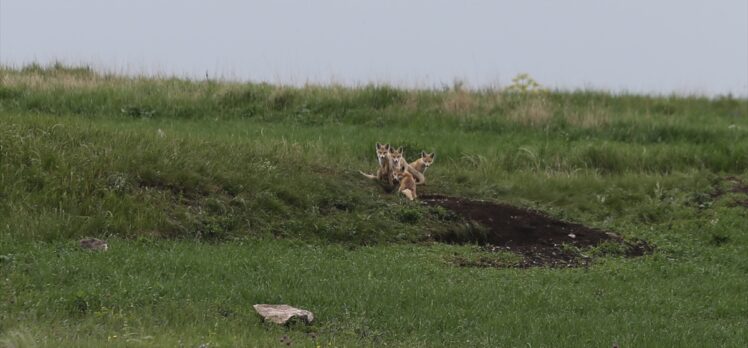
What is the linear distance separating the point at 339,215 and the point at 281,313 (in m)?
5.64

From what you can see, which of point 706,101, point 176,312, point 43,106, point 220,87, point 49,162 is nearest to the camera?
point 176,312

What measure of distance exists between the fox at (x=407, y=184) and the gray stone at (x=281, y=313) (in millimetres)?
6873

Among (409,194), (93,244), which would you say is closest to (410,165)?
(409,194)

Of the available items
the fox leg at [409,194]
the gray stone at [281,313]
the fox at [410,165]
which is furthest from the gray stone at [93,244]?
the fox at [410,165]

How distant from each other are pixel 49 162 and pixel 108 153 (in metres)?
0.87

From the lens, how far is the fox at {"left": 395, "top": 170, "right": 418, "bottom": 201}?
52.6 feet

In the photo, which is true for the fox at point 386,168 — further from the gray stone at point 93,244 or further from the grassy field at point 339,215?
the gray stone at point 93,244

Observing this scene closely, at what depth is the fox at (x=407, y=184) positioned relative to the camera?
16031mm

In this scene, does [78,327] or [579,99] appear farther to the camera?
Result: [579,99]

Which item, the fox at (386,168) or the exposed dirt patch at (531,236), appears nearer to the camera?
the exposed dirt patch at (531,236)

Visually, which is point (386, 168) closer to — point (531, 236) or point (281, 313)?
point (531, 236)

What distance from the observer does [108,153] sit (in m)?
14.2

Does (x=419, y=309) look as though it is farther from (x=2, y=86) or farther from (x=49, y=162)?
(x=2, y=86)

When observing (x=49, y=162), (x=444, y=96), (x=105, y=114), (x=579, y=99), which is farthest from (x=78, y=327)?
(x=579, y=99)
